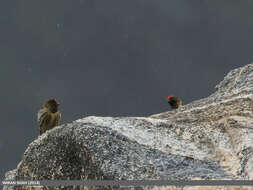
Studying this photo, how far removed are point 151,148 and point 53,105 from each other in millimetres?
7073

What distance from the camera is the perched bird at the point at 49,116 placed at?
42.3ft

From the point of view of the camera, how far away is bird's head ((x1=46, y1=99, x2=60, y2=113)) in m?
13.3

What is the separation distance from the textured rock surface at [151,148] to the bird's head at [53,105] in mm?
5366

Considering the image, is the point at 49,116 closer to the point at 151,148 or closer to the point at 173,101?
the point at 151,148

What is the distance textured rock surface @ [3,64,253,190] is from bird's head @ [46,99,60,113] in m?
5.37

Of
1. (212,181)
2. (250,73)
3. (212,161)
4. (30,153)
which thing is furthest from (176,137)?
(250,73)

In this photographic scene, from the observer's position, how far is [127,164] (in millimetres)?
6477

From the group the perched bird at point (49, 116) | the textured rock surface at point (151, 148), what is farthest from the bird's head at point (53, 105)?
the textured rock surface at point (151, 148)

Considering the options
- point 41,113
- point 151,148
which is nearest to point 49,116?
point 41,113

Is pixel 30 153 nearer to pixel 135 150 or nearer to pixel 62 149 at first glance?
pixel 62 149

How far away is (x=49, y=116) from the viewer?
513 inches

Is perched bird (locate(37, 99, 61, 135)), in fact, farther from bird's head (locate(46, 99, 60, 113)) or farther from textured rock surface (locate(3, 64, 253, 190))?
textured rock surface (locate(3, 64, 253, 190))

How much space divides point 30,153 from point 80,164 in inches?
45.0

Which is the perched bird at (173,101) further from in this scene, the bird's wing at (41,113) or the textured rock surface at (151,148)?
the textured rock surface at (151,148)
